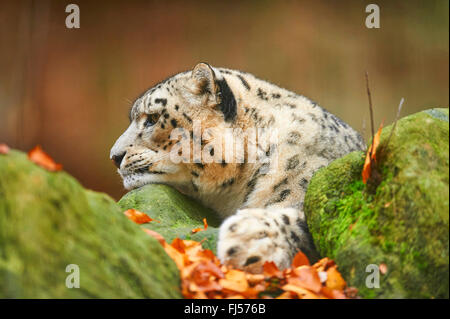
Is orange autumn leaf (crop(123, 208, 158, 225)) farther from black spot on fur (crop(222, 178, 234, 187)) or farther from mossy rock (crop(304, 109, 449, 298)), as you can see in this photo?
mossy rock (crop(304, 109, 449, 298))

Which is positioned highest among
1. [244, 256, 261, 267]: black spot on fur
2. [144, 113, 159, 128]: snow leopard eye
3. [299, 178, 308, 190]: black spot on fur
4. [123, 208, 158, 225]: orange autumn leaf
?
[144, 113, 159, 128]: snow leopard eye

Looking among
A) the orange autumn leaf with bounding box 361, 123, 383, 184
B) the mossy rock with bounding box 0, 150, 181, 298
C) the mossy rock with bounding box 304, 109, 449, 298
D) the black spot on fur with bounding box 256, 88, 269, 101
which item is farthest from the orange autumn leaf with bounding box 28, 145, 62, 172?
the black spot on fur with bounding box 256, 88, 269, 101

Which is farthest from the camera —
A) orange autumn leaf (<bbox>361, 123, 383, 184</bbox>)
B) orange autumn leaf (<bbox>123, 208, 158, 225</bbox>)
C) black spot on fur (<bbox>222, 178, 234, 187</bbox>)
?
black spot on fur (<bbox>222, 178, 234, 187</bbox>)

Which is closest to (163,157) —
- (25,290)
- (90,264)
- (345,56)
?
(90,264)

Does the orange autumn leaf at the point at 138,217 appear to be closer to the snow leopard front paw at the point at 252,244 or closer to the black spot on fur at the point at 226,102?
the snow leopard front paw at the point at 252,244

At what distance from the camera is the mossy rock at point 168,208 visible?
3.61 meters

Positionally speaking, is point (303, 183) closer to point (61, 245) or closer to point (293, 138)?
point (293, 138)

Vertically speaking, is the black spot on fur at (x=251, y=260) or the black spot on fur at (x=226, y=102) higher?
the black spot on fur at (x=226, y=102)

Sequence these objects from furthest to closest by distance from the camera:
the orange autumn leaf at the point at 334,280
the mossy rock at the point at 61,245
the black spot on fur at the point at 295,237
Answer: the black spot on fur at the point at 295,237 → the orange autumn leaf at the point at 334,280 → the mossy rock at the point at 61,245

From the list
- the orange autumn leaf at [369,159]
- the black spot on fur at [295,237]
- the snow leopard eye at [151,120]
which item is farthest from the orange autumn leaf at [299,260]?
the snow leopard eye at [151,120]

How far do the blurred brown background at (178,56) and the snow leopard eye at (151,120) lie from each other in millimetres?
3005

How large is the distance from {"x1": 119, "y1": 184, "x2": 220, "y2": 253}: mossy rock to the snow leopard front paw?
54cm

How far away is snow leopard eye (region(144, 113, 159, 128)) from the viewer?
411 centimetres

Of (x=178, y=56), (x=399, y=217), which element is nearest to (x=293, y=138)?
(x=399, y=217)
